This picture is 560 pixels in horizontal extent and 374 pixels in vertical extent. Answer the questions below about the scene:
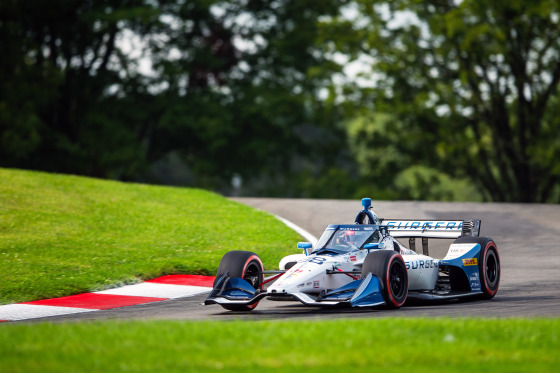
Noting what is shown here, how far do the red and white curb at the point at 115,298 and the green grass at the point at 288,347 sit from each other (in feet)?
10.3

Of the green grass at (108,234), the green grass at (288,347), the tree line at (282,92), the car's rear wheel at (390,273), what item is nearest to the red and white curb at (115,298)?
the green grass at (108,234)

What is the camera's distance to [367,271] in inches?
434

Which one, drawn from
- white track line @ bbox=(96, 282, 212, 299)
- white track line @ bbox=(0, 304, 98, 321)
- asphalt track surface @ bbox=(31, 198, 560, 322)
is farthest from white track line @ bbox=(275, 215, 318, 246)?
white track line @ bbox=(0, 304, 98, 321)

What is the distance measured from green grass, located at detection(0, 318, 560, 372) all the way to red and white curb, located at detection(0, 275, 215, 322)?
3.13 m

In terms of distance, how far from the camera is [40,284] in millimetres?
13281

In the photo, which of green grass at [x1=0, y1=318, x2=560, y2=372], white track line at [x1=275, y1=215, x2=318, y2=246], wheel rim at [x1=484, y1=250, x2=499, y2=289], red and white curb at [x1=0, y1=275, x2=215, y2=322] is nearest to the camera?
green grass at [x1=0, y1=318, x2=560, y2=372]

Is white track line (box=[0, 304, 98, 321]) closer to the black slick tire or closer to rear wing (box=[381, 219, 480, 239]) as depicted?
rear wing (box=[381, 219, 480, 239])

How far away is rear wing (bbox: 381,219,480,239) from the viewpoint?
13.5m

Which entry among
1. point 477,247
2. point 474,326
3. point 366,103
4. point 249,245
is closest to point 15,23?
point 366,103

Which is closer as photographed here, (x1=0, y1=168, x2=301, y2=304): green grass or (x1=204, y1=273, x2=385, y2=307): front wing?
(x1=204, y1=273, x2=385, y2=307): front wing

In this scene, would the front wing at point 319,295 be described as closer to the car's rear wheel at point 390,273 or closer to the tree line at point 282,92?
the car's rear wheel at point 390,273

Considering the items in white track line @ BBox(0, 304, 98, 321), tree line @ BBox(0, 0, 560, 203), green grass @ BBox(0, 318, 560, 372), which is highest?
tree line @ BBox(0, 0, 560, 203)

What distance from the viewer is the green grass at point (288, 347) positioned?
6910 millimetres

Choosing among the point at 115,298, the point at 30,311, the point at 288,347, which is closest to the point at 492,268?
the point at 115,298
